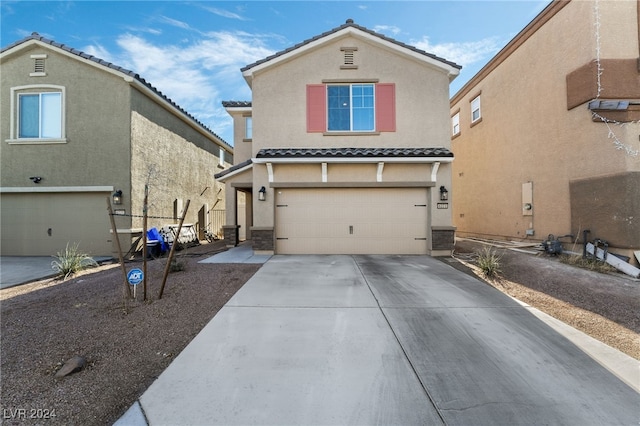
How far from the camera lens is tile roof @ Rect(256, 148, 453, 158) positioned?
8.98 metres

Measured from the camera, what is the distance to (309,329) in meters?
3.91

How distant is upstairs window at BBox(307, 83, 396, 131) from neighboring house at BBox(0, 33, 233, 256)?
6612 millimetres

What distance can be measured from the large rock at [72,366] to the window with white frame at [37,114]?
10537 mm

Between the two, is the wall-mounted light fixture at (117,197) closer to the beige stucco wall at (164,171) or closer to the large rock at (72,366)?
the beige stucco wall at (164,171)

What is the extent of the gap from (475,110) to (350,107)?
8160 mm

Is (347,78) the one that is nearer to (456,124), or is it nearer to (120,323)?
(456,124)

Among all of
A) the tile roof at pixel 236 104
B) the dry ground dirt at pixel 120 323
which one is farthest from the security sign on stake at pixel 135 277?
the tile roof at pixel 236 104

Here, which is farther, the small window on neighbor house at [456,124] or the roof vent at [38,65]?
the small window on neighbor house at [456,124]

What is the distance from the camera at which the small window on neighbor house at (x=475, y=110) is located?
13730 mm

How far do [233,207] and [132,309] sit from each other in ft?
25.6

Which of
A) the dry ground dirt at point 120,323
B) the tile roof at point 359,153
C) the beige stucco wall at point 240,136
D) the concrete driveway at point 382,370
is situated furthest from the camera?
the beige stucco wall at point 240,136

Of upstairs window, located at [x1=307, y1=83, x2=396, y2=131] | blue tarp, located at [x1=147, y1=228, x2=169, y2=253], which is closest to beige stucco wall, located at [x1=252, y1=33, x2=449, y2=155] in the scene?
upstairs window, located at [x1=307, y1=83, x2=396, y2=131]

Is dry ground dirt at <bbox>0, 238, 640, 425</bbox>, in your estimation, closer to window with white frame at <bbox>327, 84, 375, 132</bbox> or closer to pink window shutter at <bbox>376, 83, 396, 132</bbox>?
pink window shutter at <bbox>376, 83, 396, 132</bbox>

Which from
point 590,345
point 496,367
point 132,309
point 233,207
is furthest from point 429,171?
point 132,309
